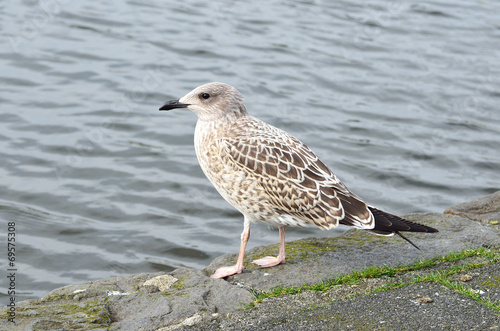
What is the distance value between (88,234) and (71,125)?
2.88 m

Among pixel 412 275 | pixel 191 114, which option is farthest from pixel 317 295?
pixel 191 114

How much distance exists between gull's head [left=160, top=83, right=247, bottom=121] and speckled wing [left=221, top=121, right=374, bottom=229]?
0.45 meters

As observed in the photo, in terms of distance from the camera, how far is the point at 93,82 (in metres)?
12.5

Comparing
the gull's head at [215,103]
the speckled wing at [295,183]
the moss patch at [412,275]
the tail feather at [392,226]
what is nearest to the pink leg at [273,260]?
the speckled wing at [295,183]

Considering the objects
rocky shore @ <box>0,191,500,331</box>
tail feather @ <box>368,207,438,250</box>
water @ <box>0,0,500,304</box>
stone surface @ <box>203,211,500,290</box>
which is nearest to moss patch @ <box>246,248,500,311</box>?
rocky shore @ <box>0,191,500,331</box>

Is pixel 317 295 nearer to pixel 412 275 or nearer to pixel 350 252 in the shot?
pixel 412 275

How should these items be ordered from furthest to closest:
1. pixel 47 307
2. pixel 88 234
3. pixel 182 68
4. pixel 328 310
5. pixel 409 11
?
pixel 409 11
pixel 182 68
pixel 88 234
pixel 47 307
pixel 328 310

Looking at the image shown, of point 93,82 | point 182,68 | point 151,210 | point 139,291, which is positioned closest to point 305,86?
point 182,68

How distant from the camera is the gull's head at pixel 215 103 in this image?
627 cm

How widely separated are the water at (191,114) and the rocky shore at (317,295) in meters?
2.48

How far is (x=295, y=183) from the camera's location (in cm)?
576

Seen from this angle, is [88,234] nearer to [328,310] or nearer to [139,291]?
[139,291]

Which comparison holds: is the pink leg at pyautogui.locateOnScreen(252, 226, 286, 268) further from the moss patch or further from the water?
the water

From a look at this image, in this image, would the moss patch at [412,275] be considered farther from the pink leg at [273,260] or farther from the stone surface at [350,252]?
the pink leg at [273,260]
